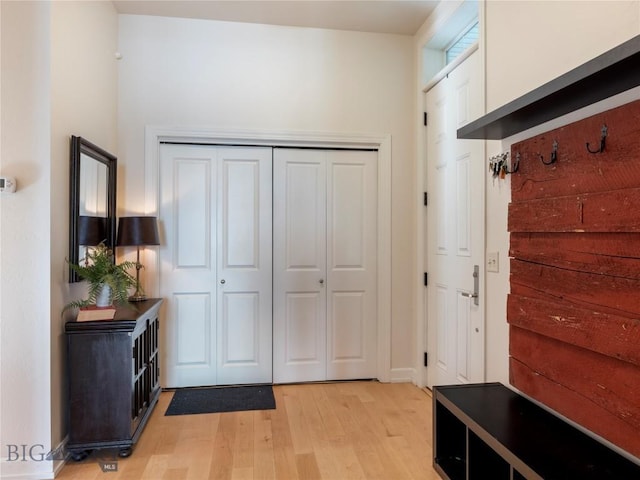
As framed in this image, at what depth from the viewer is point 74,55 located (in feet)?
7.88

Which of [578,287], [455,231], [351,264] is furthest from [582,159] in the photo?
[351,264]

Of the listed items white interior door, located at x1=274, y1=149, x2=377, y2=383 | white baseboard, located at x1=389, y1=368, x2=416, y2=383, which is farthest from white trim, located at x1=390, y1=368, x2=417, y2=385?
white interior door, located at x1=274, y1=149, x2=377, y2=383

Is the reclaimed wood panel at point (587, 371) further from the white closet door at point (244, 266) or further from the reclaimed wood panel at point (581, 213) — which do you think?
the white closet door at point (244, 266)

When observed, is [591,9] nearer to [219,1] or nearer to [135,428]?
[219,1]

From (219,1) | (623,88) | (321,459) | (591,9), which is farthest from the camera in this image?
(219,1)

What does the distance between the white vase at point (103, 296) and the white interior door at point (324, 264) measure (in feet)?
4.48

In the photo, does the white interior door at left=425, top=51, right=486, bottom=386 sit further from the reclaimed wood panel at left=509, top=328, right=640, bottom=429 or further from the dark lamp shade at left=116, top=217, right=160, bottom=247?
the dark lamp shade at left=116, top=217, right=160, bottom=247

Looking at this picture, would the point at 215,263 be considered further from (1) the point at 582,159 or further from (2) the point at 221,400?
(1) the point at 582,159

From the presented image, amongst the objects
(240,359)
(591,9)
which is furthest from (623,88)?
(240,359)

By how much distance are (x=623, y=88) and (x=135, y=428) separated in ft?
9.29

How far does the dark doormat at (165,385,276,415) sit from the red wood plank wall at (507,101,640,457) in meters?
1.82

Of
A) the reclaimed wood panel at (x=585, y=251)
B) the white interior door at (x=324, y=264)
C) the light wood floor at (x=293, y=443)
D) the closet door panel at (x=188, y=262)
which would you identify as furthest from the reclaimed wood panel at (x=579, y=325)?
the closet door panel at (x=188, y=262)

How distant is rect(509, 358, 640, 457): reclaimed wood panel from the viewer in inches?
55.1

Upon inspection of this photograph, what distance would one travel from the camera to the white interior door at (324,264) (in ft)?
11.1
